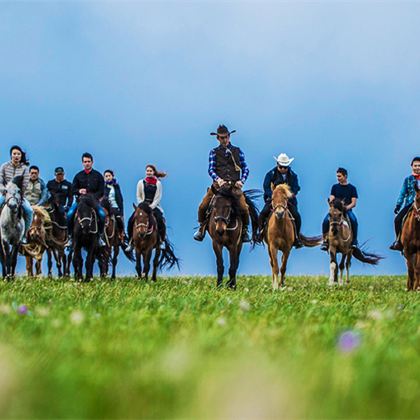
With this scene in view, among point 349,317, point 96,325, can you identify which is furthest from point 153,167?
point 96,325

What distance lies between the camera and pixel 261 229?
19484 millimetres

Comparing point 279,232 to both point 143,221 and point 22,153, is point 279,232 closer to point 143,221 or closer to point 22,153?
point 143,221

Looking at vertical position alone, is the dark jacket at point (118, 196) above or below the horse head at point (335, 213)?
above

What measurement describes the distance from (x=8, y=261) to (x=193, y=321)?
45.8 feet

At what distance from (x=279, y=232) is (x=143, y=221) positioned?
Result: 4788 mm

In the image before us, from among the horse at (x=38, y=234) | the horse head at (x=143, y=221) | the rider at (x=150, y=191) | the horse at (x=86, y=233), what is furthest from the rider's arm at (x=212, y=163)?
the horse at (x=38, y=234)

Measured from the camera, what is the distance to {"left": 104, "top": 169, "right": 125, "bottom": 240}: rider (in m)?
26.9

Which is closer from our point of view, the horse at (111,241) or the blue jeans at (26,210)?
the blue jeans at (26,210)

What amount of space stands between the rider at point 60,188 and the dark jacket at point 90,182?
4624 mm

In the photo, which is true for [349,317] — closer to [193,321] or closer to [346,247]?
[193,321]

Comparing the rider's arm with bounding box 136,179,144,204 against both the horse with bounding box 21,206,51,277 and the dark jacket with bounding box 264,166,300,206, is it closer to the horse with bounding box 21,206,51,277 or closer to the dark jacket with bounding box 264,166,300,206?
the horse with bounding box 21,206,51,277

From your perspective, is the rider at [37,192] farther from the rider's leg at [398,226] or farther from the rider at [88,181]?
the rider's leg at [398,226]

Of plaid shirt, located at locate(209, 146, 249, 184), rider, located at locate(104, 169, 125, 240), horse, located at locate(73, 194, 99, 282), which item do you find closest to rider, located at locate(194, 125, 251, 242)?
plaid shirt, located at locate(209, 146, 249, 184)

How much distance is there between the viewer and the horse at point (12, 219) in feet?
61.3
